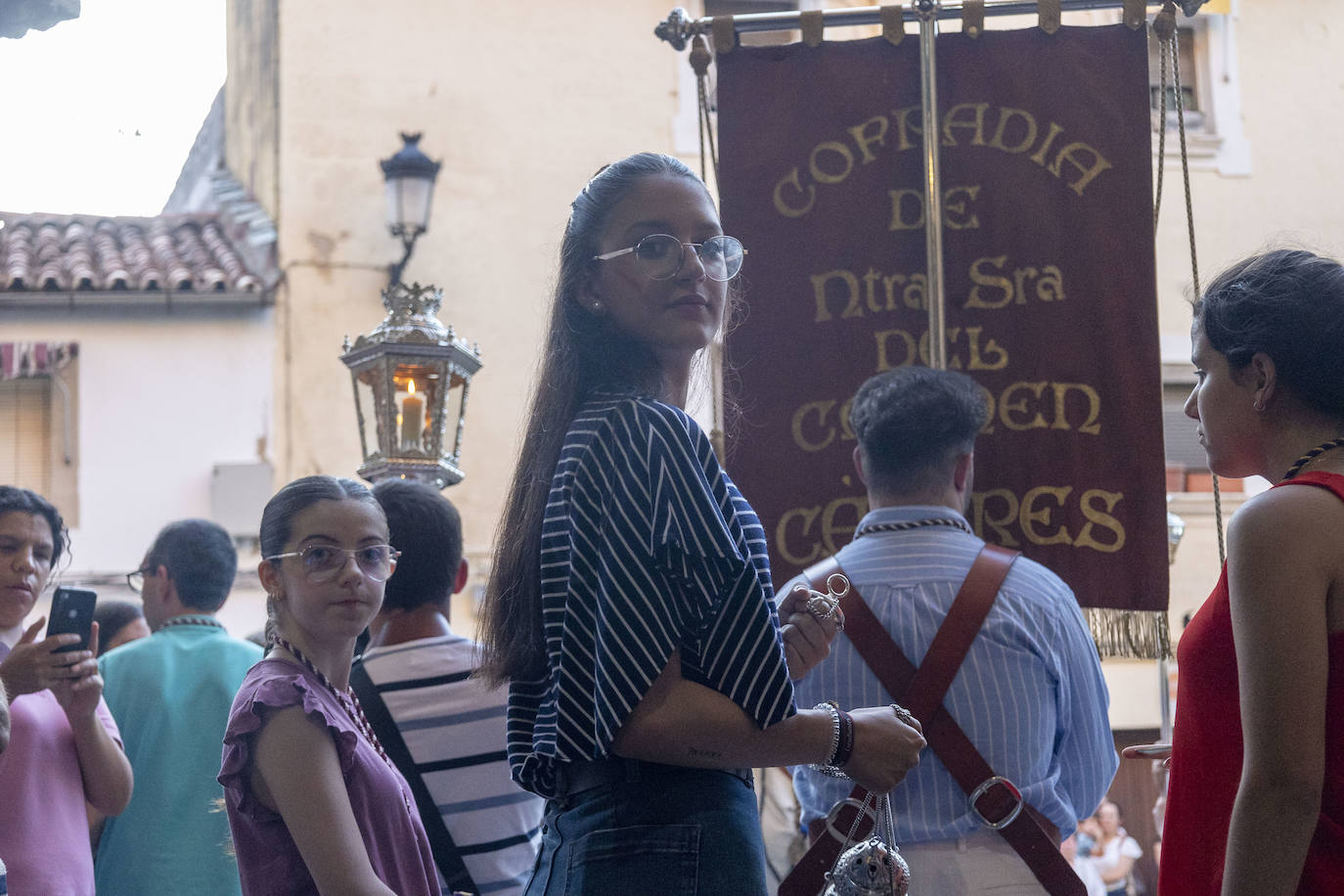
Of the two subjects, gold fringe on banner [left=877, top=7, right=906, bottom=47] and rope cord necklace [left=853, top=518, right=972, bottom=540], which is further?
gold fringe on banner [left=877, top=7, right=906, bottom=47]

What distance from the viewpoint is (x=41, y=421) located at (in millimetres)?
11797

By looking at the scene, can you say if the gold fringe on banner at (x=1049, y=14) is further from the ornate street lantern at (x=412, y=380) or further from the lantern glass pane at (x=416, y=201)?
the lantern glass pane at (x=416, y=201)

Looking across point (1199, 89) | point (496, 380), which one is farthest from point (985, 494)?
point (1199, 89)

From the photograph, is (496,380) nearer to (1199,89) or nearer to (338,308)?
(338,308)

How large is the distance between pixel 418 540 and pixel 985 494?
1517 mm

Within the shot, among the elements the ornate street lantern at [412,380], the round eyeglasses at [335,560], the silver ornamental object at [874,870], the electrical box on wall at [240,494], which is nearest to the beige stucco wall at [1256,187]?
the electrical box on wall at [240,494]

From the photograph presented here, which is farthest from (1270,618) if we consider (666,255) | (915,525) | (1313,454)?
(915,525)

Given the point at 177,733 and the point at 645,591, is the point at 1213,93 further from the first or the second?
the point at 645,591

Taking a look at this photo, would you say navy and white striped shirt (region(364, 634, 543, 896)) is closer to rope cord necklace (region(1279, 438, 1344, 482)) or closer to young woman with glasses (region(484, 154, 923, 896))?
young woman with glasses (region(484, 154, 923, 896))

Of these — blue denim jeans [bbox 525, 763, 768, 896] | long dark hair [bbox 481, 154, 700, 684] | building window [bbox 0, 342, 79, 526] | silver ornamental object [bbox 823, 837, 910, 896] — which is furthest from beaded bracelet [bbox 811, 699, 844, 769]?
building window [bbox 0, 342, 79, 526]

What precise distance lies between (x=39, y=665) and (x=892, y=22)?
2644 mm

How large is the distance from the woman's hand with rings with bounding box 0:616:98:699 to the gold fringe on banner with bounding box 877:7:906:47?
2514mm

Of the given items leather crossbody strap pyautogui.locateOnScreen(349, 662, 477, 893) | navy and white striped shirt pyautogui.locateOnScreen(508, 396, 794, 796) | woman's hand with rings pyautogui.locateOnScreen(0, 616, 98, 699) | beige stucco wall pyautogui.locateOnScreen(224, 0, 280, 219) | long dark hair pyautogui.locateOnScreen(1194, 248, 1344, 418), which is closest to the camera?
navy and white striped shirt pyautogui.locateOnScreen(508, 396, 794, 796)

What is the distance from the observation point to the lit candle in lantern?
559cm
